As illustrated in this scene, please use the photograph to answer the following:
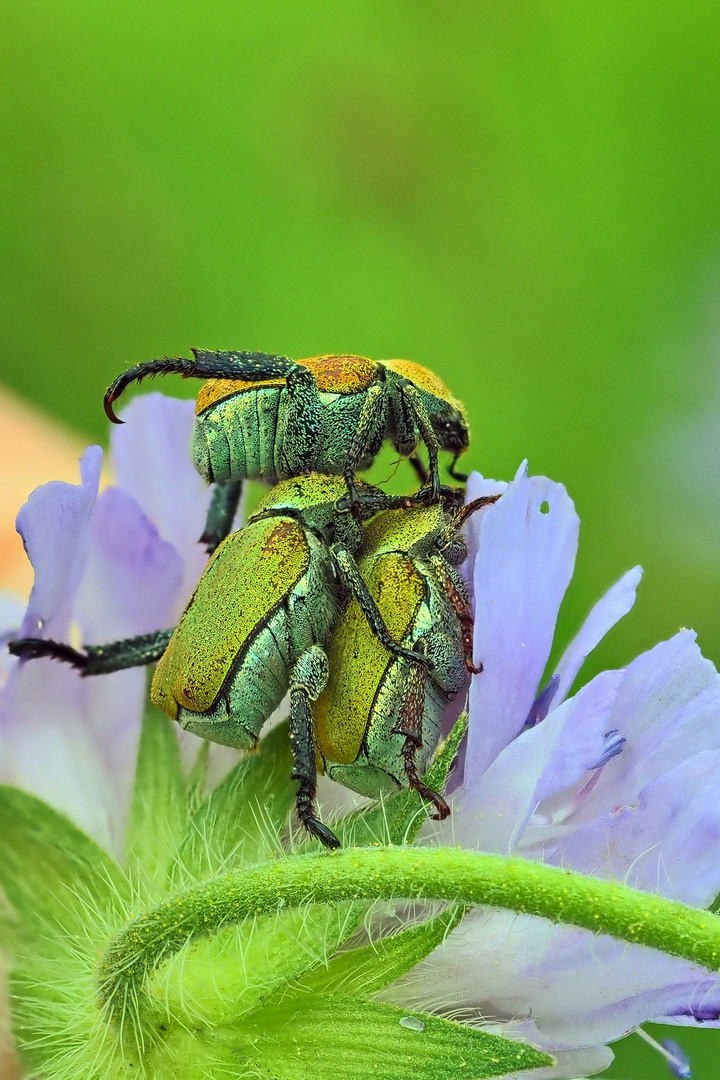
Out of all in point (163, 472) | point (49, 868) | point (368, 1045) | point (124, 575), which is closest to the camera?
point (368, 1045)

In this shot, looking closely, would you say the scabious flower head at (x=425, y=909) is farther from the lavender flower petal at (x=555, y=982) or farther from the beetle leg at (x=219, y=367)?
the beetle leg at (x=219, y=367)

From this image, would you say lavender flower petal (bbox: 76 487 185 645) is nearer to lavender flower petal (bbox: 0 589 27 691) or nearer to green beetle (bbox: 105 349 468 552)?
lavender flower petal (bbox: 0 589 27 691)

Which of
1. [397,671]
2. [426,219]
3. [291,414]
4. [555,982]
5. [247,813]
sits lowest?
[555,982]

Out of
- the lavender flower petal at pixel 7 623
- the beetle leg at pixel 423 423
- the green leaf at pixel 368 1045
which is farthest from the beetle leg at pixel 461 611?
the lavender flower petal at pixel 7 623

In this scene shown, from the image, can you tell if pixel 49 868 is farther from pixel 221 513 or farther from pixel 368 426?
pixel 368 426

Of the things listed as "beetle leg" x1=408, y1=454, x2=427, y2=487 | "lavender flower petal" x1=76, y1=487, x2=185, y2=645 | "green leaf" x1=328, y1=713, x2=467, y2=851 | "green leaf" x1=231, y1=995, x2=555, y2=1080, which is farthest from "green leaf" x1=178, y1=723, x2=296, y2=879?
"beetle leg" x1=408, y1=454, x2=427, y2=487

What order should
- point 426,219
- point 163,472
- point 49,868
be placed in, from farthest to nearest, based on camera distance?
point 426,219 → point 163,472 → point 49,868

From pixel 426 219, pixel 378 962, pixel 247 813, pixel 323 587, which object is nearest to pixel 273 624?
pixel 323 587
